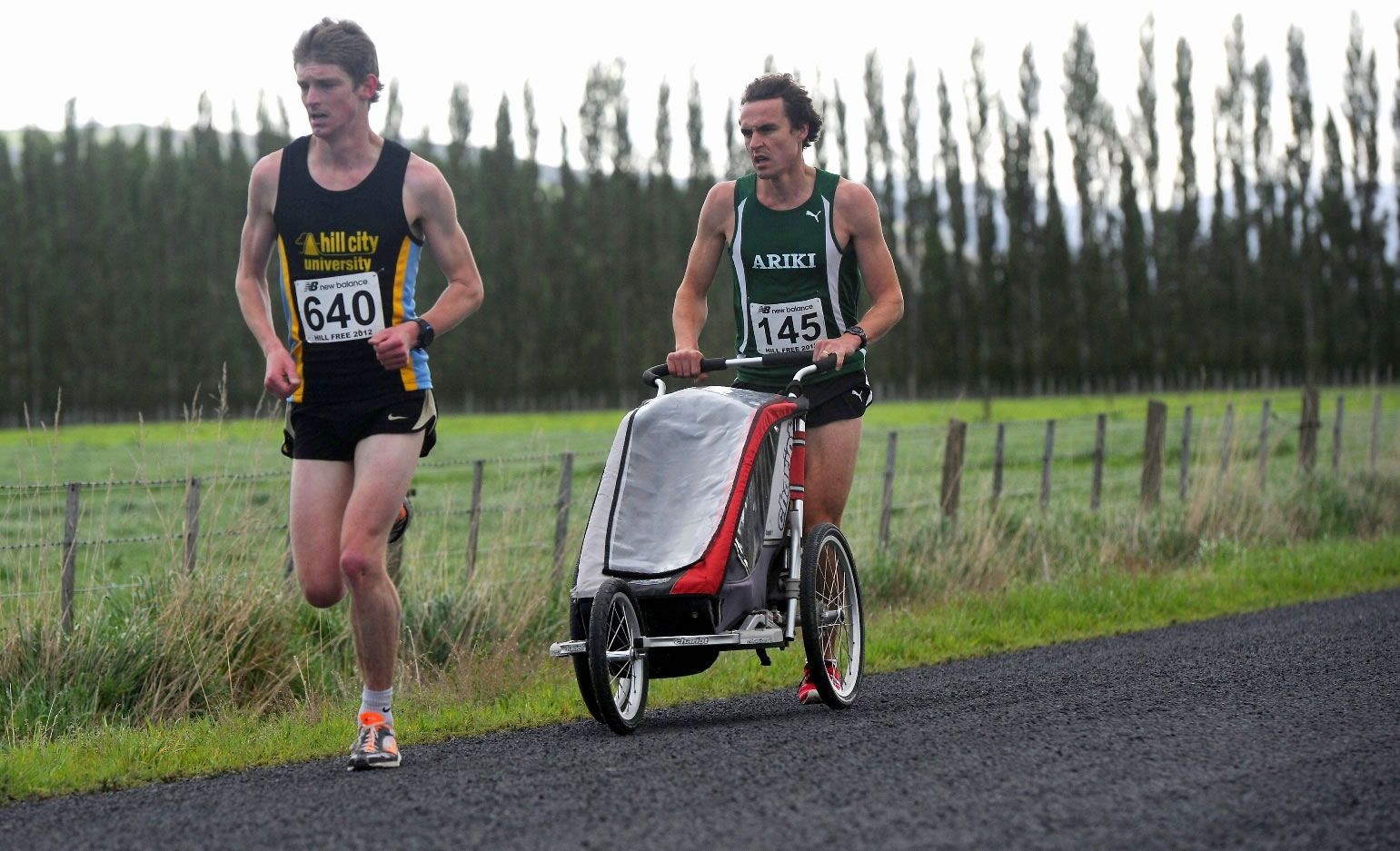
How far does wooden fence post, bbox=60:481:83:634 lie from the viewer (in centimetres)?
829

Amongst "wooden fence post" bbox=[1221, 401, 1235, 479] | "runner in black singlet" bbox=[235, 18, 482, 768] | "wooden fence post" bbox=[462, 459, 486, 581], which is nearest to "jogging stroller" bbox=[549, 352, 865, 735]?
"runner in black singlet" bbox=[235, 18, 482, 768]

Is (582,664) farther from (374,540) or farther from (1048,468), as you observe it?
(1048,468)

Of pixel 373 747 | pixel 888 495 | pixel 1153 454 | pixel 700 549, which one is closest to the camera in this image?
pixel 373 747

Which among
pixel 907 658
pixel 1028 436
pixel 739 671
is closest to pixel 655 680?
pixel 739 671

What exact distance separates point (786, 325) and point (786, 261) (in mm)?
268

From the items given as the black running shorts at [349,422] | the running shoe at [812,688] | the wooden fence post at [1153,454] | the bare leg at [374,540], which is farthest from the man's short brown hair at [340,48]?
the wooden fence post at [1153,454]

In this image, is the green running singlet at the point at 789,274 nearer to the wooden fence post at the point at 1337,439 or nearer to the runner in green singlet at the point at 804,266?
the runner in green singlet at the point at 804,266

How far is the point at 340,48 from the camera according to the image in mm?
5852

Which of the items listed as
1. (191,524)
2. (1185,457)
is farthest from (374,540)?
(1185,457)

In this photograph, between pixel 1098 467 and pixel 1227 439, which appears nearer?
pixel 1227 439

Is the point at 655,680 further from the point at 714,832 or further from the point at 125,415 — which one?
the point at 125,415

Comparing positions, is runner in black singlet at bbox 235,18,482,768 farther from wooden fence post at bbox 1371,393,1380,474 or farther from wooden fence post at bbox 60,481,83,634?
wooden fence post at bbox 1371,393,1380,474

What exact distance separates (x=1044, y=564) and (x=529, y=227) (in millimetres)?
71224

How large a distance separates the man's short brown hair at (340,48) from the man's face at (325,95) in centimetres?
2
